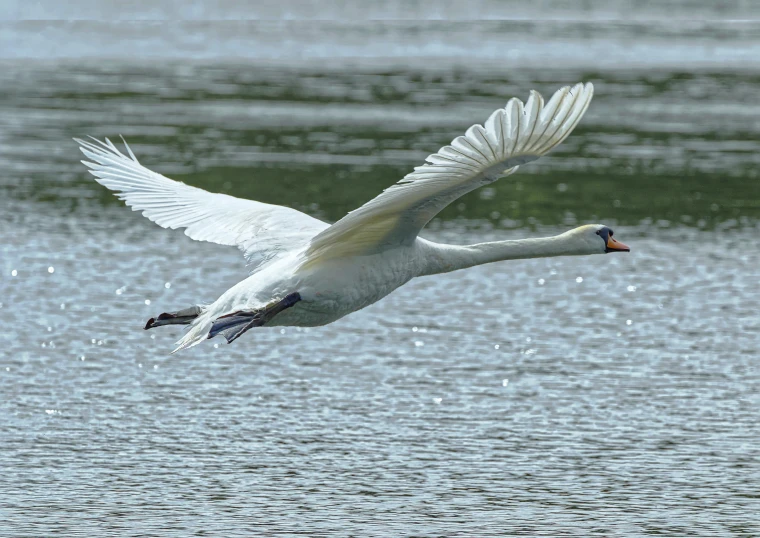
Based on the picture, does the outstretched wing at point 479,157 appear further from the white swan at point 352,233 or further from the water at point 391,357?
the water at point 391,357

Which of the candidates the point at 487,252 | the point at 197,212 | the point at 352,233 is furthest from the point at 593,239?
the point at 197,212

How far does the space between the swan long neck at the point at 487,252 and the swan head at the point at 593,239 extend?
3 cm

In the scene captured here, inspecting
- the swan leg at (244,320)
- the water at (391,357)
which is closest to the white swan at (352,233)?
the swan leg at (244,320)

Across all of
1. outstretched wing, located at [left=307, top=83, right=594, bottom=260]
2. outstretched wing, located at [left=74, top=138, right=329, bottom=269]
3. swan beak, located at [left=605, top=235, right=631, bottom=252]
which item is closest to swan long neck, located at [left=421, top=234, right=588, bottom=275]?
swan beak, located at [left=605, top=235, right=631, bottom=252]

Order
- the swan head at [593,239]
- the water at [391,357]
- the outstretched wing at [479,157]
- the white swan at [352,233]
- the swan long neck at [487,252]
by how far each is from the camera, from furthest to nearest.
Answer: the swan head at [593,239] → the swan long neck at [487,252] → the water at [391,357] → the white swan at [352,233] → the outstretched wing at [479,157]

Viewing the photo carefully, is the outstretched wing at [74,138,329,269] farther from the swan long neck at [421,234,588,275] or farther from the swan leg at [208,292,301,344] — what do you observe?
the swan leg at [208,292,301,344]

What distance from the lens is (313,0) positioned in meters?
43.2

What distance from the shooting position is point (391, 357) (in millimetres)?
11664

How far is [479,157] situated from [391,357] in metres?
4.83

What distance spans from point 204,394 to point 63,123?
43.6 feet

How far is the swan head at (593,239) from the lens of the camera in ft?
29.9

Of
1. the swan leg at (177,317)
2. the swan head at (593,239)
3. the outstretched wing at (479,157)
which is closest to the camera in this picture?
the outstretched wing at (479,157)

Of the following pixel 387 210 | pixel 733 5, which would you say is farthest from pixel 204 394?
pixel 733 5

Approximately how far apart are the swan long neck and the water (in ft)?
4.13
